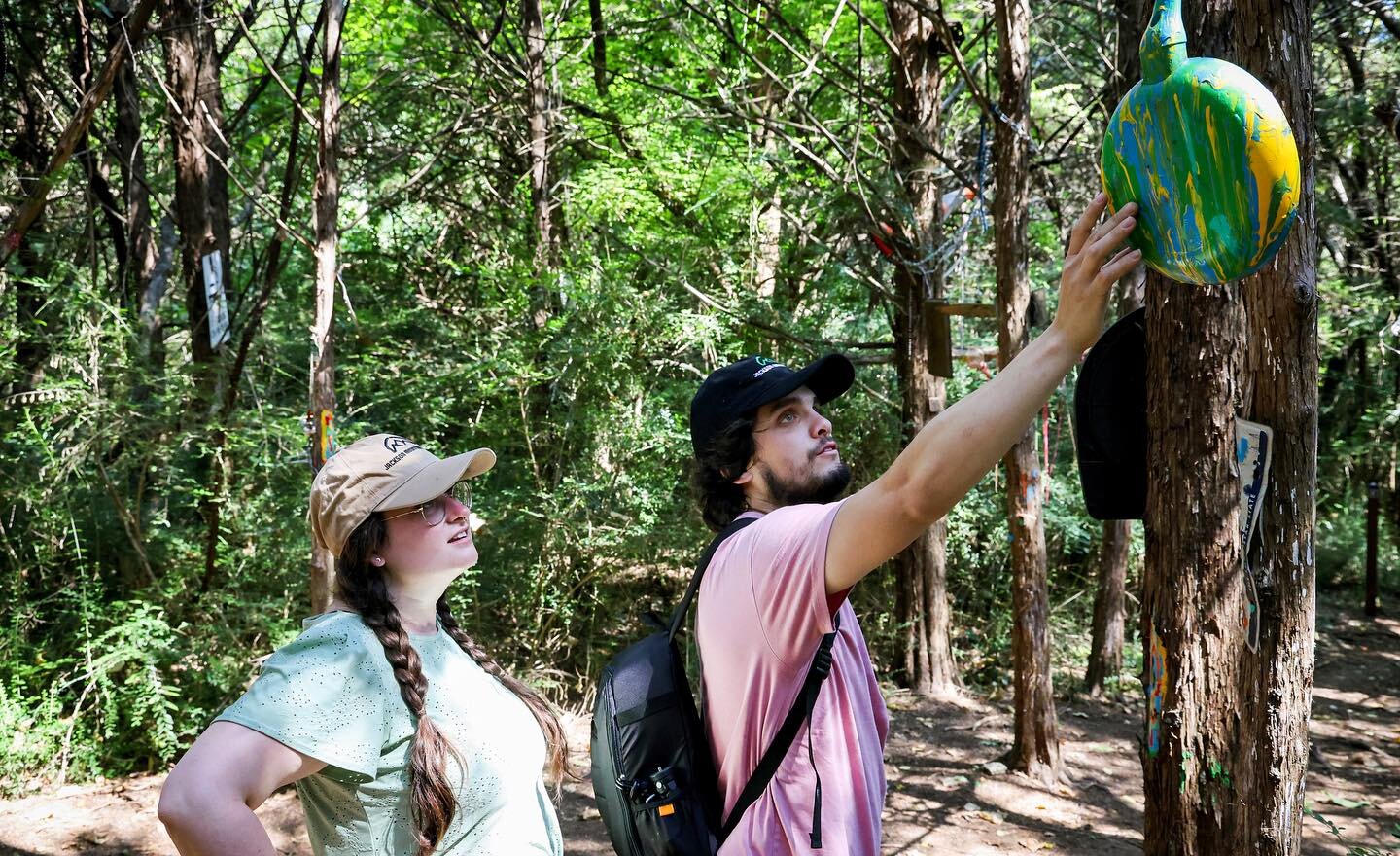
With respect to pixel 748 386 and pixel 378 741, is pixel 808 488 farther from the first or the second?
pixel 378 741

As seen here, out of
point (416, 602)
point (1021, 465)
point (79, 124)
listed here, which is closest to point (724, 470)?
point (416, 602)

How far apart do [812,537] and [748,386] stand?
0.61m

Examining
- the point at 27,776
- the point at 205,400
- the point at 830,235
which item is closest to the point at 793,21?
the point at 830,235

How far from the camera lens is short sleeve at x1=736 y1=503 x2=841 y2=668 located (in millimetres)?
1614

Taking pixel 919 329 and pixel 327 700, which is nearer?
pixel 327 700

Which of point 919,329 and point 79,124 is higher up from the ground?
point 79,124

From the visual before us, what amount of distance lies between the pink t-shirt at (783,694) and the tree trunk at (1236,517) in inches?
49.1

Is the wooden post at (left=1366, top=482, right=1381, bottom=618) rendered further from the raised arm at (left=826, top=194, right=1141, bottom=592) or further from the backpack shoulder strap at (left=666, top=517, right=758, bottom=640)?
the raised arm at (left=826, top=194, right=1141, bottom=592)

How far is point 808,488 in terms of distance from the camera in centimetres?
211

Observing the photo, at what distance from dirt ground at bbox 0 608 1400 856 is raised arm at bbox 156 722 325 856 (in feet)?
14.4

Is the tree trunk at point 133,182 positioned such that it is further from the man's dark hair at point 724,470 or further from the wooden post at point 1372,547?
the wooden post at point 1372,547

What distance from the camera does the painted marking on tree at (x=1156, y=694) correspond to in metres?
2.77

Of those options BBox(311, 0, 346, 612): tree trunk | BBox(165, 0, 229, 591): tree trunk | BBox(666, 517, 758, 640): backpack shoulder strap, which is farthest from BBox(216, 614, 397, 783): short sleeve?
BBox(165, 0, 229, 591): tree trunk

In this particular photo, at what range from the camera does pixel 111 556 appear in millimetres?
7246
